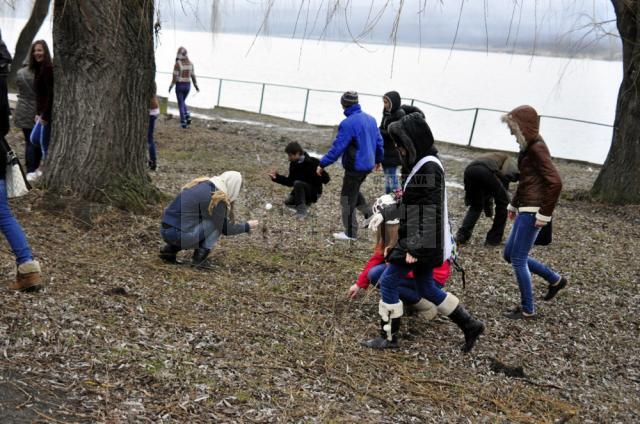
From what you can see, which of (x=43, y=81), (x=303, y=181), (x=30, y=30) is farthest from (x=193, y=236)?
(x=30, y=30)

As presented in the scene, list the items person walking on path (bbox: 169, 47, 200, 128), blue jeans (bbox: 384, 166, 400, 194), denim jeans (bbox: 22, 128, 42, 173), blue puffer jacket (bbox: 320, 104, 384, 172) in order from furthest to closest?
person walking on path (bbox: 169, 47, 200, 128), blue jeans (bbox: 384, 166, 400, 194), denim jeans (bbox: 22, 128, 42, 173), blue puffer jacket (bbox: 320, 104, 384, 172)

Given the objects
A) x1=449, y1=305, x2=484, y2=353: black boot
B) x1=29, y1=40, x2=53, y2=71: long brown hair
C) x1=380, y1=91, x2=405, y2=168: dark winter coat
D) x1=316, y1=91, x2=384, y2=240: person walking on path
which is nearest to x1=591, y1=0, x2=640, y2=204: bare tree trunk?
x1=380, y1=91, x2=405, y2=168: dark winter coat

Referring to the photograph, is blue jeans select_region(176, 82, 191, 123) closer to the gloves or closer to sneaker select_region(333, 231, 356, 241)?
sneaker select_region(333, 231, 356, 241)

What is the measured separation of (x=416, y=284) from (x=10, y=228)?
296 centimetres

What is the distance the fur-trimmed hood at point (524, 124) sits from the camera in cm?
567

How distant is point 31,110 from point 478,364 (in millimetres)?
6338

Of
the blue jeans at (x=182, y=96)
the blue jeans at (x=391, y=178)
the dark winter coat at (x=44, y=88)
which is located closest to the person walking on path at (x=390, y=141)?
the blue jeans at (x=391, y=178)

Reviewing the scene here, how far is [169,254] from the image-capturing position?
622 centimetres

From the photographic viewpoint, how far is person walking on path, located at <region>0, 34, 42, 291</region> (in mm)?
4711

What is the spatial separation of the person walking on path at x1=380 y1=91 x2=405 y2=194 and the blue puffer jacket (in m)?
0.84

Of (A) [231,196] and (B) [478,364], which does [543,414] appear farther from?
(A) [231,196]

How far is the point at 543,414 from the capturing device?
14.5 ft

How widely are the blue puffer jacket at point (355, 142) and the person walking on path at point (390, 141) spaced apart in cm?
84

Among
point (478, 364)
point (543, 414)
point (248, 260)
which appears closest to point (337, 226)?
point (248, 260)
